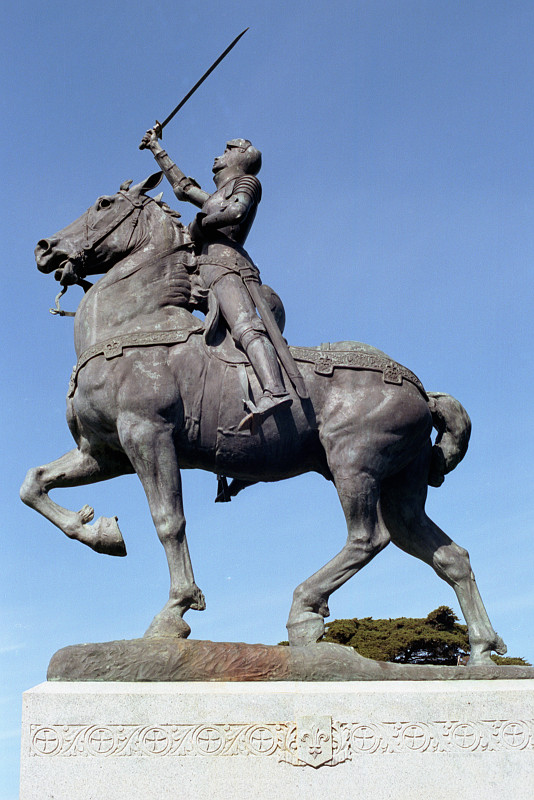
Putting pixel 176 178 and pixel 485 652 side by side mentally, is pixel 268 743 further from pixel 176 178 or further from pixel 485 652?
pixel 176 178

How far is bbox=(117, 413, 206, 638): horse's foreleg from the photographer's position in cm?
612

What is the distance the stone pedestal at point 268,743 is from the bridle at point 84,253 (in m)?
3.22

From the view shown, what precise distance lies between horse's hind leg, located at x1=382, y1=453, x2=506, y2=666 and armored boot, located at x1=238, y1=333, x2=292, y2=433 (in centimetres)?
135

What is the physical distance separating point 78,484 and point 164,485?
3.28ft

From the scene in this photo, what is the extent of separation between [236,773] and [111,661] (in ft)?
3.34

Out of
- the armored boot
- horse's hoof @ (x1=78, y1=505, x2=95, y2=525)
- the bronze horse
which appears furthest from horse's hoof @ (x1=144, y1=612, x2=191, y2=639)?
the armored boot

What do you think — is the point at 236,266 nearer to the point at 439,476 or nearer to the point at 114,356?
the point at 114,356

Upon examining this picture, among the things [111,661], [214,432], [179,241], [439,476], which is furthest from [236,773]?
[179,241]

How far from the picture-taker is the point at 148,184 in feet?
24.5

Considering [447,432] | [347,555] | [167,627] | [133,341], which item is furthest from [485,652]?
[133,341]

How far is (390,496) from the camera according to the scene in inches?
275

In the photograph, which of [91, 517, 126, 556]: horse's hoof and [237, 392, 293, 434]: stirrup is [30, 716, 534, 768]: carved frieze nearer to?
[91, 517, 126, 556]: horse's hoof

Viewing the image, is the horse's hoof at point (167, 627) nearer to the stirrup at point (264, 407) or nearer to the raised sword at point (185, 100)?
the stirrup at point (264, 407)

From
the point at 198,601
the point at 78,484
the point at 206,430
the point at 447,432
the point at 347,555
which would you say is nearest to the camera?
the point at 198,601
